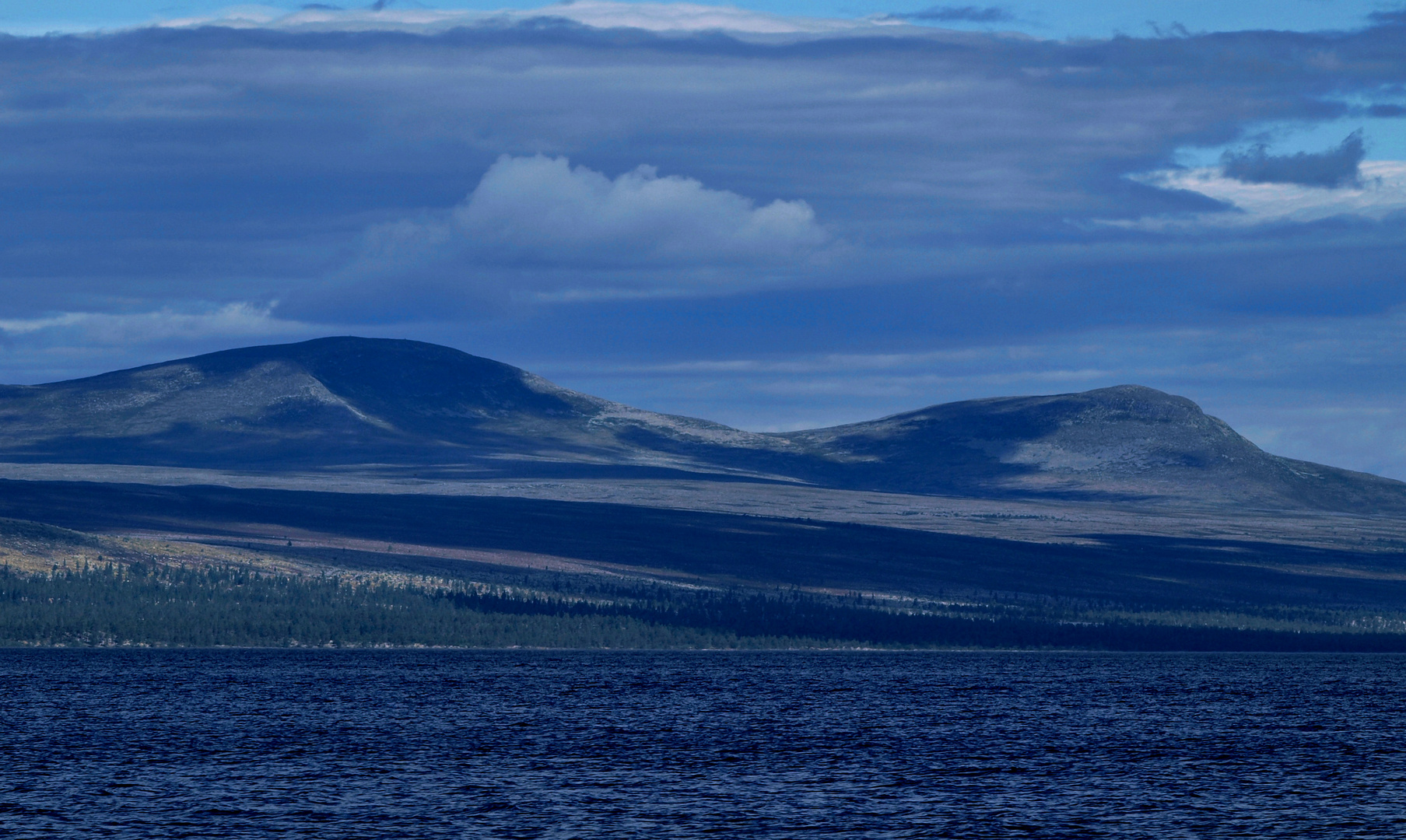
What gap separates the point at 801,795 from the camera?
346 ft

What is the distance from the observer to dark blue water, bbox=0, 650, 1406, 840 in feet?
303

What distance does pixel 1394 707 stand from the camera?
196 meters

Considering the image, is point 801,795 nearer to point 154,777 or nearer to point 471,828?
point 471,828

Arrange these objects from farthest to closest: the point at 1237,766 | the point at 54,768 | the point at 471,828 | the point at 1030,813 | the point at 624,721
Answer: the point at 624,721
the point at 1237,766
the point at 54,768
the point at 1030,813
the point at 471,828

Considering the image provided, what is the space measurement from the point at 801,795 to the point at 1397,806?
33.4 metres

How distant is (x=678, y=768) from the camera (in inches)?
4754

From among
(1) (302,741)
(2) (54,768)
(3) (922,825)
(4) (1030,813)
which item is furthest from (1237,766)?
(2) (54,768)

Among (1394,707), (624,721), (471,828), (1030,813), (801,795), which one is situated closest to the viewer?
(471,828)

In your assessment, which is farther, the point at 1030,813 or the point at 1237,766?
the point at 1237,766

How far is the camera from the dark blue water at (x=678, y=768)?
92.3m

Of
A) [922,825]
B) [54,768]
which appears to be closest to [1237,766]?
[922,825]

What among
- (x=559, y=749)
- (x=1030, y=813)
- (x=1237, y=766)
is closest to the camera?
(x=1030, y=813)

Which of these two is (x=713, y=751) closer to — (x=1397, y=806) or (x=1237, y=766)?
(x=1237, y=766)

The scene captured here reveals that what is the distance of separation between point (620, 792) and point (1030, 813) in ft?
78.9
